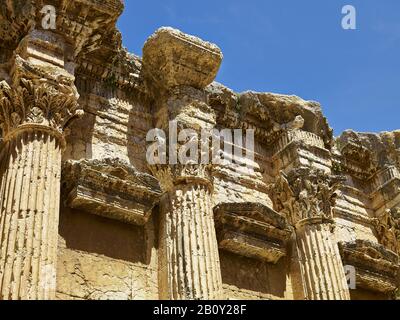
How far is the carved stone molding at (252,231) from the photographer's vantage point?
33.6 feet

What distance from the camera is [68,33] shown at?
929cm

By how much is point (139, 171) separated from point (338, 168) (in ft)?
16.1

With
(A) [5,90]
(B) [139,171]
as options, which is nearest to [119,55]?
(B) [139,171]

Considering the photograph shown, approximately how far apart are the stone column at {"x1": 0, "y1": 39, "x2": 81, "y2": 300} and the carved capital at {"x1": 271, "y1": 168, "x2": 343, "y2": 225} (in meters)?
4.17

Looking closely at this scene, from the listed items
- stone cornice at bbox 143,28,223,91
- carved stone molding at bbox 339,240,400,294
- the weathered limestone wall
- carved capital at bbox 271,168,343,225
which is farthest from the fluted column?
stone cornice at bbox 143,28,223,91

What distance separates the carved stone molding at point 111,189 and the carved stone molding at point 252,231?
4.08ft

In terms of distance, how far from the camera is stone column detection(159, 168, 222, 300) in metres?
8.65

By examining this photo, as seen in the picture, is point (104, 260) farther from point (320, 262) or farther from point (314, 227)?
point (314, 227)

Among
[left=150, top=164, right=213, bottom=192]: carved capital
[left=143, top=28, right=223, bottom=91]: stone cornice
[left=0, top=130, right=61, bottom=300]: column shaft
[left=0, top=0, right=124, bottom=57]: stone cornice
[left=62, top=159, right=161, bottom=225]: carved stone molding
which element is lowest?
[left=0, top=130, right=61, bottom=300]: column shaft

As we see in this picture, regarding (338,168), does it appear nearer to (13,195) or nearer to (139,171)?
(139,171)

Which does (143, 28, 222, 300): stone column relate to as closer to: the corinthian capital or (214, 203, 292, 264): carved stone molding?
(214, 203, 292, 264): carved stone molding

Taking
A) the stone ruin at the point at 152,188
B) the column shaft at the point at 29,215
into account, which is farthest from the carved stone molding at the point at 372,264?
the column shaft at the point at 29,215

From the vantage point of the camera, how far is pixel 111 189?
9.34 m

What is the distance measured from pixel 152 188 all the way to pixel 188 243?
3.51 feet
